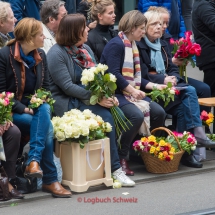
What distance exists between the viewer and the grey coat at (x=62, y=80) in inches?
256

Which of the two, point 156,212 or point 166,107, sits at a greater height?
point 166,107

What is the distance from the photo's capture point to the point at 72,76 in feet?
21.6

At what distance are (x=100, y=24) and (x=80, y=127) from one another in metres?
1.81

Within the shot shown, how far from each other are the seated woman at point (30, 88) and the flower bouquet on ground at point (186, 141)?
1.44 metres

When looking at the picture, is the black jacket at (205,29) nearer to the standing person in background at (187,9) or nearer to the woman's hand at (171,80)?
the woman's hand at (171,80)

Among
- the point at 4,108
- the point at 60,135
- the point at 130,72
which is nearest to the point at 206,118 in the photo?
the point at 130,72

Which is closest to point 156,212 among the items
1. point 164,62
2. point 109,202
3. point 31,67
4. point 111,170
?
point 109,202

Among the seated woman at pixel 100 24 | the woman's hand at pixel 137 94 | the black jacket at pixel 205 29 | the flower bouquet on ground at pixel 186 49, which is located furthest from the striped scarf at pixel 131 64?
the black jacket at pixel 205 29

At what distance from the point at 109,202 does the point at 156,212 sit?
1.69 ft

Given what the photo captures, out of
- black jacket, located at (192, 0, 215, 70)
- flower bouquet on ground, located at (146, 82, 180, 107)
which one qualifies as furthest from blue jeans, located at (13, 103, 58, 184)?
black jacket, located at (192, 0, 215, 70)

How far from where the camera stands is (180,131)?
7.39 m

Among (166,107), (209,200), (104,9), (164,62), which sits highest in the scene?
(104,9)

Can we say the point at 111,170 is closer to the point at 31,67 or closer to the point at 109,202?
the point at 109,202

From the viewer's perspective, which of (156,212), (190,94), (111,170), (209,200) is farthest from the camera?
(190,94)
